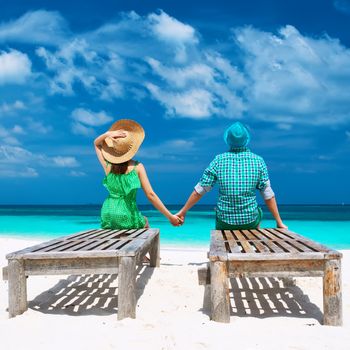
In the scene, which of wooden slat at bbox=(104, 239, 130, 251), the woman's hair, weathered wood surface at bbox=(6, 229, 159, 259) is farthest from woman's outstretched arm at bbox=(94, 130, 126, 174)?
wooden slat at bbox=(104, 239, 130, 251)

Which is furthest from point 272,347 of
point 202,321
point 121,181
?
point 121,181

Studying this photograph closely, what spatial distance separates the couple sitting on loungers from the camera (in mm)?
5055

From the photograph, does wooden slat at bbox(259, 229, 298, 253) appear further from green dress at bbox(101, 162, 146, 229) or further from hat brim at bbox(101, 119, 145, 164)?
hat brim at bbox(101, 119, 145, 164)

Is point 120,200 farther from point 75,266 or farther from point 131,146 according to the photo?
point 75,266

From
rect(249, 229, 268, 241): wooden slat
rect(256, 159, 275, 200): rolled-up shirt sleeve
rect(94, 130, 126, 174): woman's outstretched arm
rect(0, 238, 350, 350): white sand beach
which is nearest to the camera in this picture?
rect(0, 238, 350, 350): white sand beach

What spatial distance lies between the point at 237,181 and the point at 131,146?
4.67 feet

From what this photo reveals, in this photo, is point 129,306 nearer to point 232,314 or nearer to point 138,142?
point 232,314

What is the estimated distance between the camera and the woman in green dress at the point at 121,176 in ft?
18.4

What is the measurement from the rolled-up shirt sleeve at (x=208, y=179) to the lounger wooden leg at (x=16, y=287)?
7.43ft

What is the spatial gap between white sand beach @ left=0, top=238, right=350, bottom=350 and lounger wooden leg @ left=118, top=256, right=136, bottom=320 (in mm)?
78

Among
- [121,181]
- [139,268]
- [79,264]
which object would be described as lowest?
[139,268]

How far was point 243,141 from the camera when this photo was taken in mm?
5129

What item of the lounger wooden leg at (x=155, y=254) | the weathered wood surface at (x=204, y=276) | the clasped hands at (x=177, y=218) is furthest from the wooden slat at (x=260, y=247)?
the lounger wooden leg at (x=155, y=254)

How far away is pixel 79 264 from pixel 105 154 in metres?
2.16
